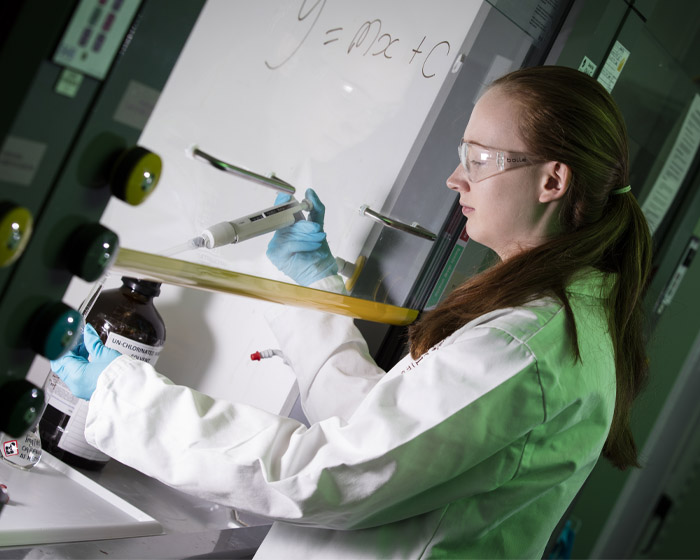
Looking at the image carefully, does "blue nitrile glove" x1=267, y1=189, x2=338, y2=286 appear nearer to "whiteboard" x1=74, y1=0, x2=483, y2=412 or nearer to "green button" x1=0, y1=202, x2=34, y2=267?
Result: "whiteboard" x1=74, y1=0, x2=483, y2=412

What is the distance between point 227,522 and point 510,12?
1202mm

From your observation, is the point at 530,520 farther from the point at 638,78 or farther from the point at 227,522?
the point at 638,78

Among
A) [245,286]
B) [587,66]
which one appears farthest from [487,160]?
[587,66]

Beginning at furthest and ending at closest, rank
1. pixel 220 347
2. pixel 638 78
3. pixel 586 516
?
pixel 586 516
pixel 638 78
pixel 220 347

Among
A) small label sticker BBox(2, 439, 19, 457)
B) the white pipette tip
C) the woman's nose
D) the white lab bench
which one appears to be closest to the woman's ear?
the woman's nose

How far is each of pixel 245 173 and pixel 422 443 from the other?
1.53 ft

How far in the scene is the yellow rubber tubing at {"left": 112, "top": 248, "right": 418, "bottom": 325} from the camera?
37.9 inches

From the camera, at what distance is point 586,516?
302cm

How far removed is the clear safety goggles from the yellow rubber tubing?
337 millimetres

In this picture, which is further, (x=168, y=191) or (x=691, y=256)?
(x=691, y=256)

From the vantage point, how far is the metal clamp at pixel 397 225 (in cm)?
138

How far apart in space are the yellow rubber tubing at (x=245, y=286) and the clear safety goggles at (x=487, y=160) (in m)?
0.34

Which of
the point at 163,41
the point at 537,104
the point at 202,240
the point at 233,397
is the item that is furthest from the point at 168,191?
the point at 233,397

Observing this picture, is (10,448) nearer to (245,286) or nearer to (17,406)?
(245,286)
